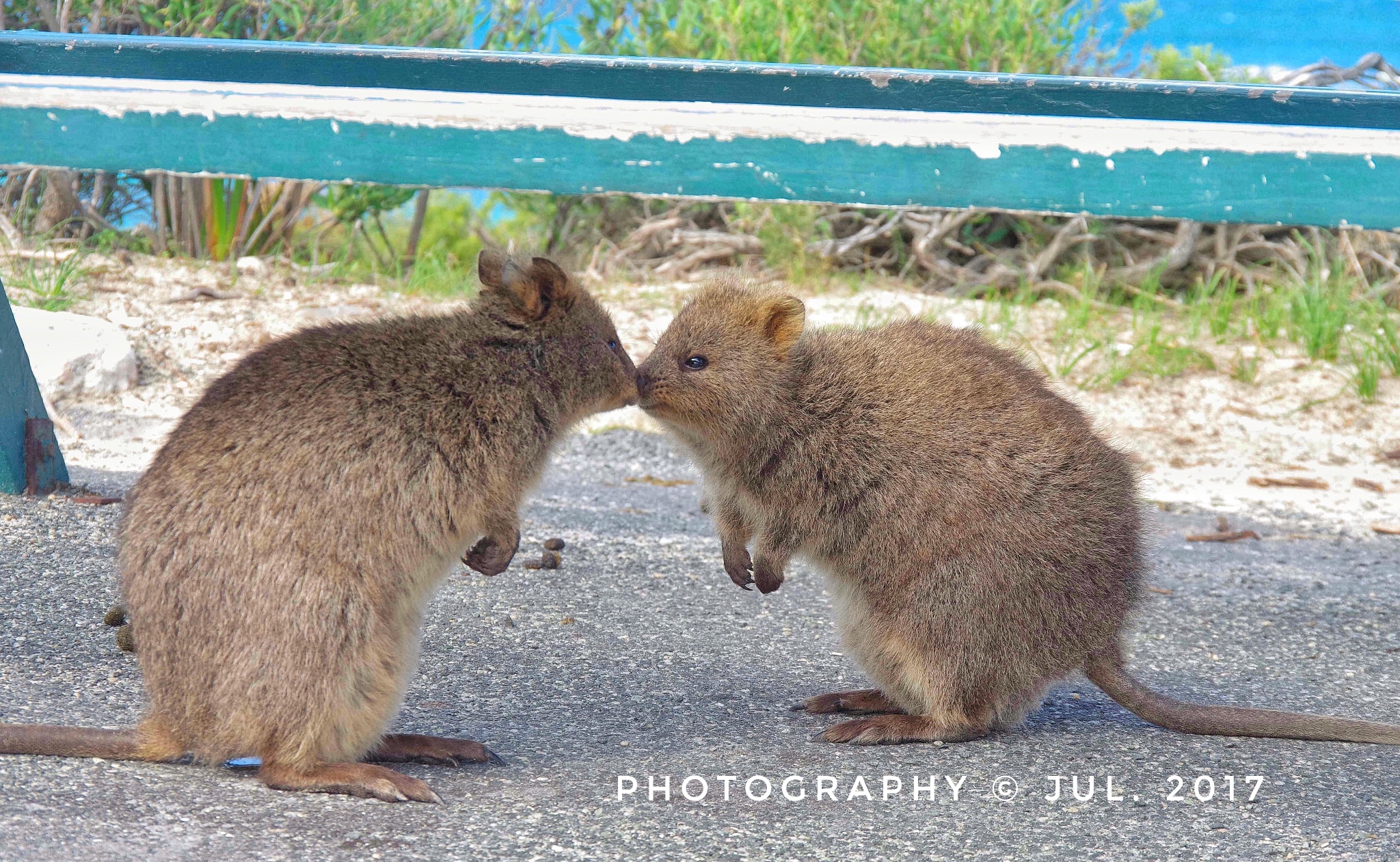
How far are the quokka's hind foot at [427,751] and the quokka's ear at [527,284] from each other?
1.02 metres

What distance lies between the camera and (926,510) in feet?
11.3

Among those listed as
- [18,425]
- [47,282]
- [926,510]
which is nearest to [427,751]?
[926,510]

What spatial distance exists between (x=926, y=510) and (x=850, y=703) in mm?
611

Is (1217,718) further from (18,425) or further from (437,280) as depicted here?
(437,280)

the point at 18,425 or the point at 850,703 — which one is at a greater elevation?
the point at 850,703

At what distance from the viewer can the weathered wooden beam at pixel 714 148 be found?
3.64m

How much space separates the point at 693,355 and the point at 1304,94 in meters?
1.79

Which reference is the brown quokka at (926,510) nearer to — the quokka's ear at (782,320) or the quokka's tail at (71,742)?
the quokka's ear at (782,320)

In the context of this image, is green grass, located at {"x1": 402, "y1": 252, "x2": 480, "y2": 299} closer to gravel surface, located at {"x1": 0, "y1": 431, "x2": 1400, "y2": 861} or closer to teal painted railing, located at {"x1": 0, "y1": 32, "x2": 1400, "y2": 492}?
gravel surface, located at {"x1": 0, "y1": 431, "x2": 1400, "y2": 861}

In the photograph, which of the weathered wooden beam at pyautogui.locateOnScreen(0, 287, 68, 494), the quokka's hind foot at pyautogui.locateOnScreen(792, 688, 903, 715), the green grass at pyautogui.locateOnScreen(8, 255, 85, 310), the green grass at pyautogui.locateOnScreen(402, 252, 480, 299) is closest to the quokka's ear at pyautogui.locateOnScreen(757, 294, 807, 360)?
the quokka's hind foot at pyautogui.locateOnScreen(792, 688, 903, 715)

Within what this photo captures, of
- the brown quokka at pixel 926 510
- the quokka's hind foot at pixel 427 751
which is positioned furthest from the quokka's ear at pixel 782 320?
the quokka's hind foot at pixel 427 751

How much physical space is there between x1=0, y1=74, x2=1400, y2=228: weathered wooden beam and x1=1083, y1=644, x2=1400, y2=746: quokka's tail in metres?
1.24

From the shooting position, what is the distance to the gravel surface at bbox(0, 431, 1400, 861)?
2717mm

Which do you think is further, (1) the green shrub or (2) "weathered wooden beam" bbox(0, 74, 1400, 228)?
(1) the green shrub
